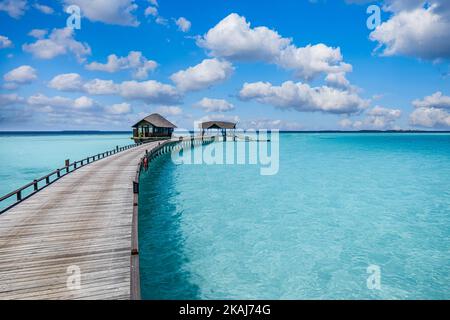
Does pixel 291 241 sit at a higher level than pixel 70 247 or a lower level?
lower

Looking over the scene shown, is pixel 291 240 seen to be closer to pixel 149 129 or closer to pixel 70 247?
pixel 70 247

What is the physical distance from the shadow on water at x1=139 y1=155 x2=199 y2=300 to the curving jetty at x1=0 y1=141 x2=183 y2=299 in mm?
1921

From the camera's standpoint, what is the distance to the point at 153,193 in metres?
22.4

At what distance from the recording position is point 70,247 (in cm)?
845

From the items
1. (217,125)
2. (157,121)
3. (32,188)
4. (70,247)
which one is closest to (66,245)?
(70,247)

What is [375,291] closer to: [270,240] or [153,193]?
[270,240]

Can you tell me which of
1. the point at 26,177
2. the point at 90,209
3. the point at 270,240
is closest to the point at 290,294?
the point at 270,240

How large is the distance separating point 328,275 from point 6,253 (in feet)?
35.6

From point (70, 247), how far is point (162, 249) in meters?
4.67

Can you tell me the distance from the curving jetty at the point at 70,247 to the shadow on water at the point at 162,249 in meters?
1.92

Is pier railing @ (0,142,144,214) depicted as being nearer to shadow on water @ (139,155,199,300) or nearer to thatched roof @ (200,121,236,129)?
shadow on water @ (139,155,199,300)

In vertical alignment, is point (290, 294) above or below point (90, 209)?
below

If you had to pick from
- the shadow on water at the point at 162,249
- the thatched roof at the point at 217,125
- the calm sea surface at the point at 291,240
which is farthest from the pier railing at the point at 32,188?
the thatched roof at the point at 217,125

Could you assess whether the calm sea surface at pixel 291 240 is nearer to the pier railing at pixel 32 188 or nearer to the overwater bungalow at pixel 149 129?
the pier railing at pixel 32 188
